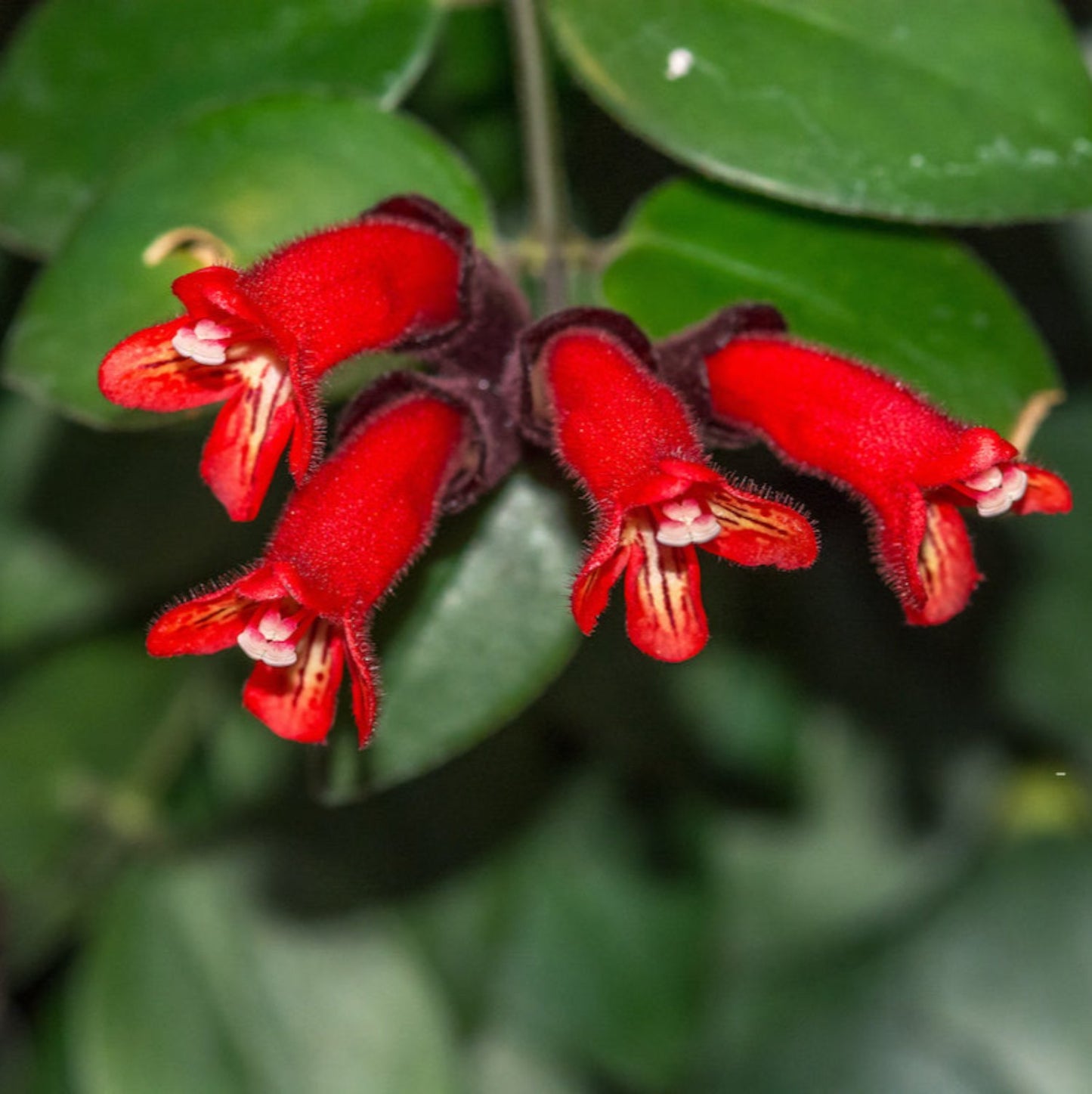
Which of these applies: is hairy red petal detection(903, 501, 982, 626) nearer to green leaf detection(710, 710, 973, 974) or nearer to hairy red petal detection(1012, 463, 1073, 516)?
hairy red petal detection(1012, 463, 1073, 516)

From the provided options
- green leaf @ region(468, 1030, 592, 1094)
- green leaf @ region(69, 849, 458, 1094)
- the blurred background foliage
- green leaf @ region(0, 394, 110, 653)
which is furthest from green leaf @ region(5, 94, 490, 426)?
green leaf @ region(468, 1030, 592, 1094)

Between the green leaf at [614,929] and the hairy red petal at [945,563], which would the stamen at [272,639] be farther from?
the green leaf at [614,929]

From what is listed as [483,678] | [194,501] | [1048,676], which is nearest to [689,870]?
[1048,676]

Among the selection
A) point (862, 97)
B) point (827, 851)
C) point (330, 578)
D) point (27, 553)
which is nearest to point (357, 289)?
point (330, 578)

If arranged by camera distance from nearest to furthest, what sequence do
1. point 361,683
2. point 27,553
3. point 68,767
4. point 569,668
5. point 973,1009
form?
point 361,683 < point 569,668 < point 27,553 < point 68,767 < point 973,1009

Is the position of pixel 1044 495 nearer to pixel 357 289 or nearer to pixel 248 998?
pixel 357 289

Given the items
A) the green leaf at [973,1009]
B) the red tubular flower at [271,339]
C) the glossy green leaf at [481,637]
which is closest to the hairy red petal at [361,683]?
the red tubular flower at [271,339]
